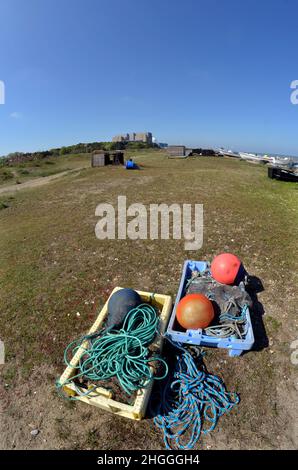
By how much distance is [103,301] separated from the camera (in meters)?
4.16

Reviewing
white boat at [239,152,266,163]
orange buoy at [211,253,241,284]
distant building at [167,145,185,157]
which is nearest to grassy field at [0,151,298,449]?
orange buoy at [211,253,241,284]

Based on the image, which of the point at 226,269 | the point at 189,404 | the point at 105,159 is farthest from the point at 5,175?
the point at 189,404

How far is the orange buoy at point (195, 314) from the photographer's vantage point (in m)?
3.05

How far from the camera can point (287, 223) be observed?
6.94m

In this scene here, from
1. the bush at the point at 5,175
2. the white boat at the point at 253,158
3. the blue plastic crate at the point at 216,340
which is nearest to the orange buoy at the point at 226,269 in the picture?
the blue plastic crate at the point at 216,340

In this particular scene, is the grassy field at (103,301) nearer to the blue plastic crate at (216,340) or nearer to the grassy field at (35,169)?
the blue plastic crate at (216,340)

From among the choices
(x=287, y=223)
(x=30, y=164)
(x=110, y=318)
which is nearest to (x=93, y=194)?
(x=287, y=223)

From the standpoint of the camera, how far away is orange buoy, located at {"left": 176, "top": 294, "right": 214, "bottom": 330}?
3055mm

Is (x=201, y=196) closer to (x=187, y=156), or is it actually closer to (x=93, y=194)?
(x=93, y=194)

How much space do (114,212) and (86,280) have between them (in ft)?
13.4

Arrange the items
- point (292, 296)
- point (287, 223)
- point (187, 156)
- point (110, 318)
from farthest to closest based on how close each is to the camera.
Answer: point (187, 156)
point (287, 223)
point (292, 296)
point (110, 318)

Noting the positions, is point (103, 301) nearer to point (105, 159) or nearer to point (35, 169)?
point (105, 159)

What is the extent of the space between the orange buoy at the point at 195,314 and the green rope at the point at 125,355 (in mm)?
359
